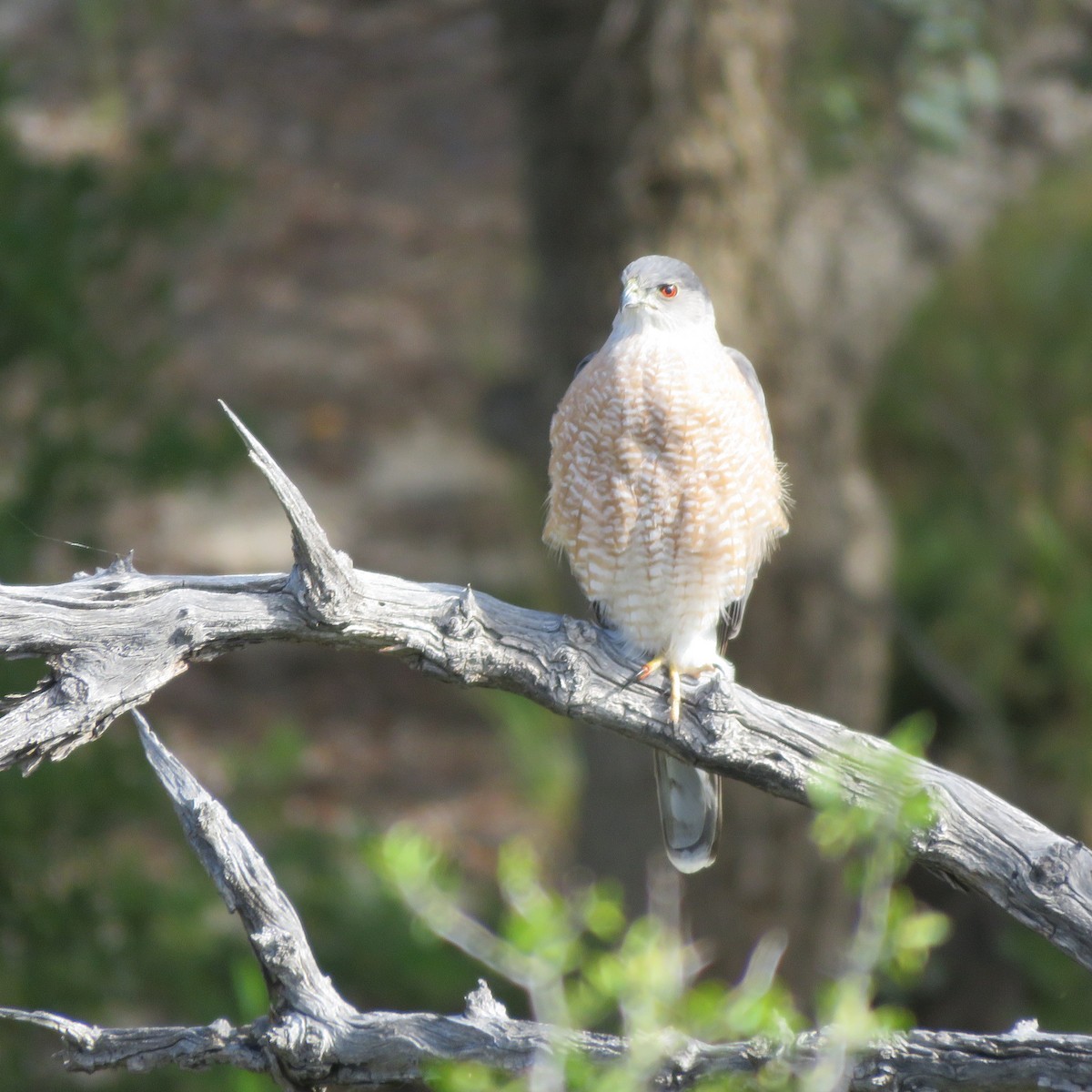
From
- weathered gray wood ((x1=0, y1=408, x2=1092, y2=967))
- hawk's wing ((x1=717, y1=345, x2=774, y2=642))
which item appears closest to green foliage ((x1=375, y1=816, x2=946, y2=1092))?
weathered gray wood ((x1=0, y1=408, x2=1092, y2=967))

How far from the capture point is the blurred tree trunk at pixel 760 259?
5633mm

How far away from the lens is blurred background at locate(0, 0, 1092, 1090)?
5344 millimetres

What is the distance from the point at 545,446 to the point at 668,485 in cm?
326

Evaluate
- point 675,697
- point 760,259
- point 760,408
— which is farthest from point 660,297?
point 760,259

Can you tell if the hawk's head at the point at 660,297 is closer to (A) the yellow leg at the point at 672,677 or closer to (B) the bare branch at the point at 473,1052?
(A) the yellow leg at the point at 672,677

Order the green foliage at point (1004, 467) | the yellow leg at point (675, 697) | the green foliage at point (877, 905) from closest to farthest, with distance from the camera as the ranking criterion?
1. the green foliage at point (877, 905)
2. the yellow leg at point (675, 697)
3. the green foliage at point (1004, 467)

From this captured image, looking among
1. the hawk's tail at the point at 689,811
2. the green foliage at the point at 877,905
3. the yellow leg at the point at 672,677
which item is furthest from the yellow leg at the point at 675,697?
the green foliage at the point at 877,905

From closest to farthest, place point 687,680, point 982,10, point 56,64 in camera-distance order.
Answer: point 687,680 < point 982,10 < point 56,64

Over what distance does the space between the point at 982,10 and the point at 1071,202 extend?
7.50ft

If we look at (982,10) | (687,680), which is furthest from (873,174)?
(687,680)

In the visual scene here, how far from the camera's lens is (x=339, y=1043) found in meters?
2.47

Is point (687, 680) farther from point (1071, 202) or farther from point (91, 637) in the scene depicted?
point (1071, 202)

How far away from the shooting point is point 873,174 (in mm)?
6738

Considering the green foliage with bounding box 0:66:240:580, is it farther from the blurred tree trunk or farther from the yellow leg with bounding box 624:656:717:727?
the yellow leg with bounding box 624:656:717:727
